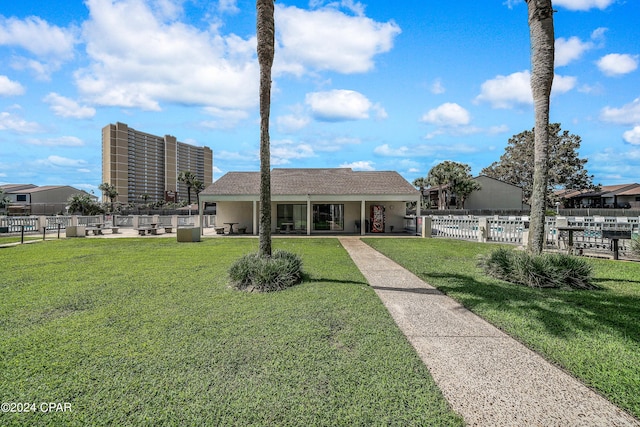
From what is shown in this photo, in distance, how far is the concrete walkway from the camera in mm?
2525

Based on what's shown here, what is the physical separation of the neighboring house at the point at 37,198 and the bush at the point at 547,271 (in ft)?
180

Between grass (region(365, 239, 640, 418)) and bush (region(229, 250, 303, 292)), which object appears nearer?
grass (region(365, 239, 640, 418))

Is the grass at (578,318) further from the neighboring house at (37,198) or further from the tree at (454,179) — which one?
the neighboring house at (37,198)

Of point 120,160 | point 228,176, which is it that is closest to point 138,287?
point 228,176

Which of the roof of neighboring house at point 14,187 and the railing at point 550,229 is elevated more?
the roof of neighboring house at point 14,187

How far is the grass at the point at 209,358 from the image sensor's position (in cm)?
255

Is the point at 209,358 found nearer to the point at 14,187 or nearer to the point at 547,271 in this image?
the point at 547,271

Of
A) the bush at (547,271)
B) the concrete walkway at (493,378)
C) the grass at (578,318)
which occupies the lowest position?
the concrete walkway at (493,378)

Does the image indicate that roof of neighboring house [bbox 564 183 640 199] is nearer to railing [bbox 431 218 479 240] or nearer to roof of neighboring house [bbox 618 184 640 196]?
roof of neighboring house [bbox 618 184 640 196]

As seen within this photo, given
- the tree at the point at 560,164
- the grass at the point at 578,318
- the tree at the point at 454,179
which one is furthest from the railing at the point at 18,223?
the tree at the point at 560,164

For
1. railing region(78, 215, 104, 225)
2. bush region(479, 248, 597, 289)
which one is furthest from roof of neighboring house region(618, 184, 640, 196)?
railing region(78, 215, 104, 225)

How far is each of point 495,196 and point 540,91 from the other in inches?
1554

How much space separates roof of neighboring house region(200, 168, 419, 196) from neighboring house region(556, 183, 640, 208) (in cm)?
3654

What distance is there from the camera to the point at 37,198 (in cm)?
5206
